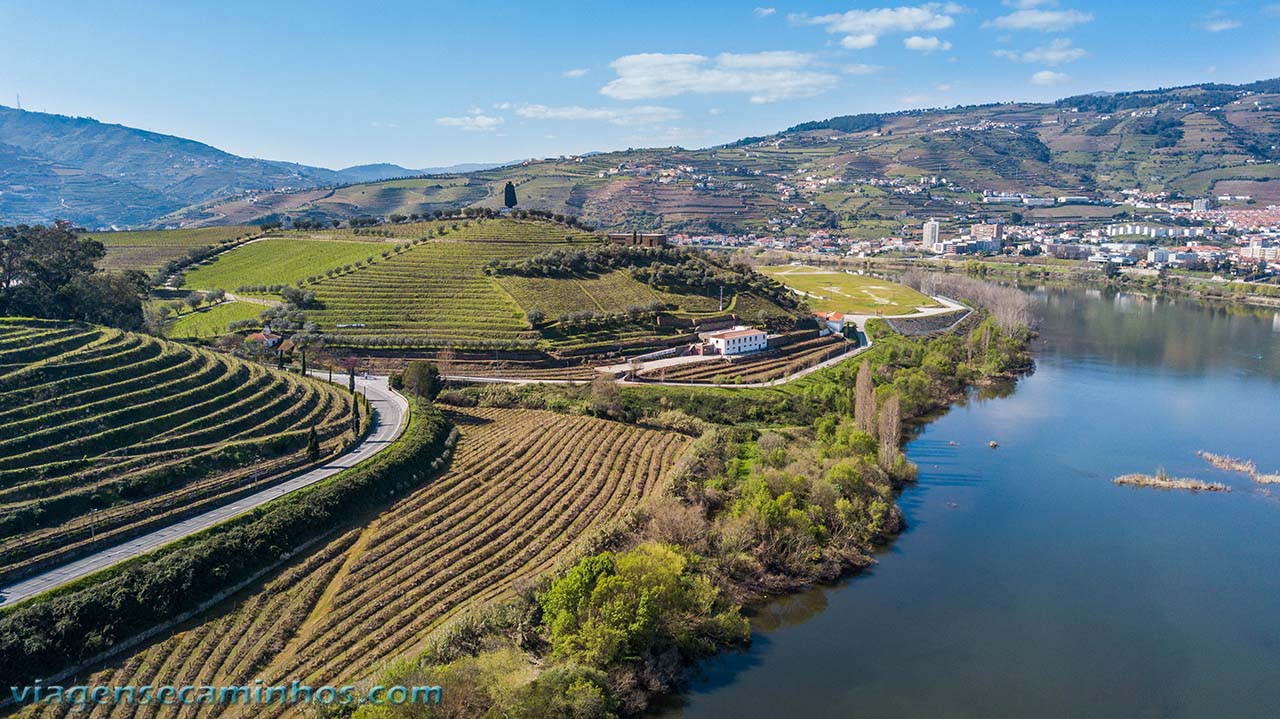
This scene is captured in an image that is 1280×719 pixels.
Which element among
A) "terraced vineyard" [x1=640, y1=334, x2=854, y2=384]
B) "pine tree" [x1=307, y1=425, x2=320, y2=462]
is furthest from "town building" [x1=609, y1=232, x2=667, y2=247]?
"pine tree" [x1=307, y1=425, x2=320, y2=462]

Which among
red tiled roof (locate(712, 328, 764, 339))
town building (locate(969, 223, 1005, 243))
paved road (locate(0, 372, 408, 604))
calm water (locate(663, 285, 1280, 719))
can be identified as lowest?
calm water (locate(663, 285, 1280, 719))

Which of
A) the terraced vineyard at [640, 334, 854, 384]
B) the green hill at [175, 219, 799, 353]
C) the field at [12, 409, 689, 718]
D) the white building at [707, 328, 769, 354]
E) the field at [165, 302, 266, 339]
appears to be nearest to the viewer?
the field at [12, 409, 689, 718]

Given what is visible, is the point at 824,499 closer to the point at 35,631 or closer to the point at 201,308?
the point at 35,631

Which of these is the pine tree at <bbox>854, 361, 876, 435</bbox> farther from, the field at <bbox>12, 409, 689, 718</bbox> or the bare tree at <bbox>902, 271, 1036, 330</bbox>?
the bare tree at <bbox>902, 271, 1036, 330</bbox>

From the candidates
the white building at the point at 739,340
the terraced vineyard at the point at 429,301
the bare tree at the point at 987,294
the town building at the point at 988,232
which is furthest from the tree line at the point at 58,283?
the town building at the point at 988,232

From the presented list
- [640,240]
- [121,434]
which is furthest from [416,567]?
[640,240]

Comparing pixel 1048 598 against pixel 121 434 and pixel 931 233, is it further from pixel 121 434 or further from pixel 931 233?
pixel 931 233
